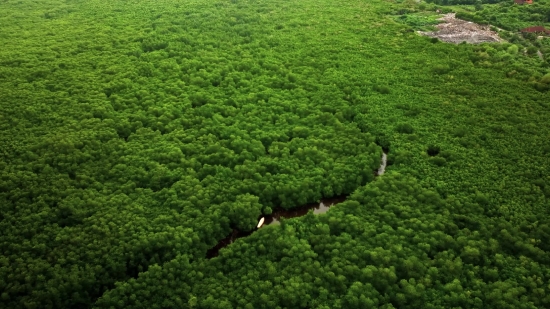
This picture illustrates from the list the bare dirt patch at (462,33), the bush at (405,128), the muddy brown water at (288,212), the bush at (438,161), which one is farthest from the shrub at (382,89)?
the bare dirt patch at (462,33)

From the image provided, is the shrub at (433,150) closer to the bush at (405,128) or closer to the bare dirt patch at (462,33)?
the bush at (405,128)

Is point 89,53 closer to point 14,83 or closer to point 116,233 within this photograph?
point 14,83

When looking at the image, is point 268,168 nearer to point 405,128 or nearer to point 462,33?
point 405,128

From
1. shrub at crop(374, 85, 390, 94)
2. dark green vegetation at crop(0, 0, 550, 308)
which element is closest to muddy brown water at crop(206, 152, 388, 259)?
dark green vegetation at crop(0, 0, 550, 308)

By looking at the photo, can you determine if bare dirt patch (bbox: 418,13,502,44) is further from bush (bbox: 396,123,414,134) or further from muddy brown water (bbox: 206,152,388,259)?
muddy brown water (bbox: 206,152,388,259)

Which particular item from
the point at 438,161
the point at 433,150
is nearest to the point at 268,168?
the point at 438,161
